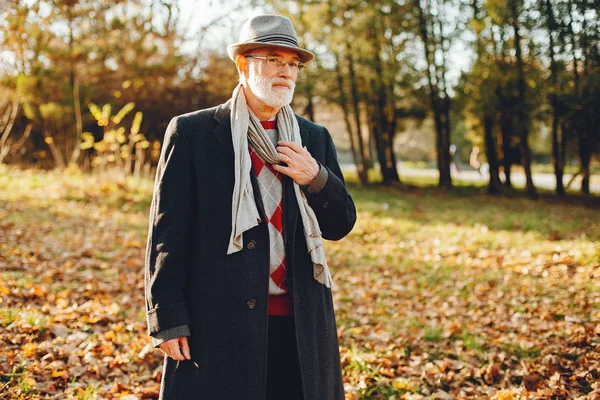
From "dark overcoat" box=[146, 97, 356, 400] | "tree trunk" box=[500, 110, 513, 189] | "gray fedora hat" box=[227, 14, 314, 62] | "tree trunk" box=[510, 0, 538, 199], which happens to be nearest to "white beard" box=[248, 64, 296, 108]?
"gray fedora hat" box=[227, 14, 314, 62]

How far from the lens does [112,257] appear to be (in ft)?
24.7

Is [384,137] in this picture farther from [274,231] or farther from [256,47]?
[274,231]

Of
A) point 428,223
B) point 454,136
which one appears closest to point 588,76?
point 428,223

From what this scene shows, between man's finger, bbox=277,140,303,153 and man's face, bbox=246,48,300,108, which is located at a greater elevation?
man's face, bbox=246,48,300,108

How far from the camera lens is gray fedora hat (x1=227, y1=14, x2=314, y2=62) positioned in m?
2.29

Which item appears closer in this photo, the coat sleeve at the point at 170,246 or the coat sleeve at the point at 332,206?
the coat sleeve at the point at 170,246

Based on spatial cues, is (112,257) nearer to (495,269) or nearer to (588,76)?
(495,269)

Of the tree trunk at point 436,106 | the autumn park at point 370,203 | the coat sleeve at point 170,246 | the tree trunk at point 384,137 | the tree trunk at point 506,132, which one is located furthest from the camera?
the tree trunk at point 384,137

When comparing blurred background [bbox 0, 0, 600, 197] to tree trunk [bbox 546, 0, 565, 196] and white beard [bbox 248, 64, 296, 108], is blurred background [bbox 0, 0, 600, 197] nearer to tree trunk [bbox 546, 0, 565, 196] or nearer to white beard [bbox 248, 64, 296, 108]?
tree trunk [bbox 546, 0, 565, 196]

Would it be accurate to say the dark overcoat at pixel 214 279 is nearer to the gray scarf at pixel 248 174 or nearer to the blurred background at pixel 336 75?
the gray scarf at pixel 248 174

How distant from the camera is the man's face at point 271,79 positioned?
233 cm

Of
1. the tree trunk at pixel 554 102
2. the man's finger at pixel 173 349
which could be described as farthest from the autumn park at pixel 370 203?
the man's finger at pixel 173 349

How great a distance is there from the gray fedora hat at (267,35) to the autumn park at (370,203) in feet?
6.95

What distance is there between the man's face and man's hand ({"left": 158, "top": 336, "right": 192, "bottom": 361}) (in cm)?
111
